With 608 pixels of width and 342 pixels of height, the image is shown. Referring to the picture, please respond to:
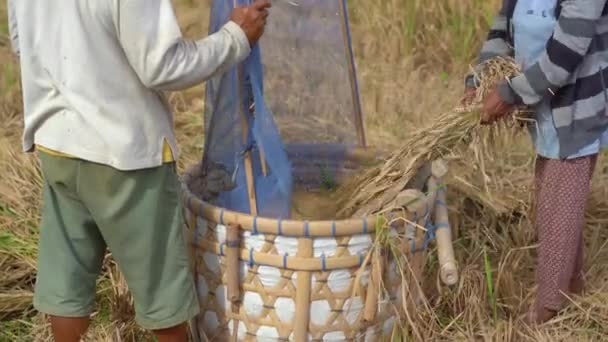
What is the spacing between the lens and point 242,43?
86.3 inches

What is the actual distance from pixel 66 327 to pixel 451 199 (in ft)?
4.92

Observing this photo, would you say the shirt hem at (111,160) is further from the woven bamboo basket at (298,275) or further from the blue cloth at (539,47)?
the blue cloth at (539,47)

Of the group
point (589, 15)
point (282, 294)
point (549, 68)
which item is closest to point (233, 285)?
point (282, 294)

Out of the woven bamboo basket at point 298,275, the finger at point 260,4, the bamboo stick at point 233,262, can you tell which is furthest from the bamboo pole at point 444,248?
the finger at point 260,4

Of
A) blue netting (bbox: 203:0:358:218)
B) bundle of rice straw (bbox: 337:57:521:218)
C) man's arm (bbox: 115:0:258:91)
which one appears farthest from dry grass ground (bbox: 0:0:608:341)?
man's arm (bbox: 115:0:258:91)

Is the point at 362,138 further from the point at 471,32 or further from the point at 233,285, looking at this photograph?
the point at 471,32

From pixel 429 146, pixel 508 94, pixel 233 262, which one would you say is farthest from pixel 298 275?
pixel 508 94

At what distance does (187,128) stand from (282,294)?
178 cm

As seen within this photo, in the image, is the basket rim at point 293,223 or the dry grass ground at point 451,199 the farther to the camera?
the dry grass ground at point 451,199

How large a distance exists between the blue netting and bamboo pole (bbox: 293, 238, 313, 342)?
222 mm

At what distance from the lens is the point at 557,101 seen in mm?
2422

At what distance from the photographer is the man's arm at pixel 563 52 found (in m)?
2.23

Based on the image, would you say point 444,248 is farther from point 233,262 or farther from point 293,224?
point 233,262

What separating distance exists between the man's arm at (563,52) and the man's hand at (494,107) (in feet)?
0.16
